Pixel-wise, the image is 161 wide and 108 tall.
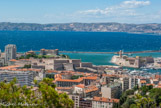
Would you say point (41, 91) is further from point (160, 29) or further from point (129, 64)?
point (160, 29)

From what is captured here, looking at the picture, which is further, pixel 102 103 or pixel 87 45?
pixel 87 45

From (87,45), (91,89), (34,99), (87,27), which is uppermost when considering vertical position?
(34,99)

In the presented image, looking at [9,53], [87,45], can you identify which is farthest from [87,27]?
[9,53]

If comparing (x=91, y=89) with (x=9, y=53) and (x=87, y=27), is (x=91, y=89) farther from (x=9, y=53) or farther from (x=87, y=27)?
(x=87, y=27)

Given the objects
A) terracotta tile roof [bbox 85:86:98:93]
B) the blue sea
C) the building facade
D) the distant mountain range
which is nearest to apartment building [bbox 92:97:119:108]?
terracotta tile roof [bbox 85:86:98:93]

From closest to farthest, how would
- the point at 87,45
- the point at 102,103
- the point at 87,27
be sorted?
the point at 102,103
the point at 87,45
the point at 87,27

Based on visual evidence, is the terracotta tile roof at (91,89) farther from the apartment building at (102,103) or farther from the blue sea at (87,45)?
the blue sea at (87,45)

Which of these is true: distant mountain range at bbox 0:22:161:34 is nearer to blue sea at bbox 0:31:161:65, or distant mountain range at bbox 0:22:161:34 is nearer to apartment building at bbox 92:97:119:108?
blue sea at bbox 0:31:161:65

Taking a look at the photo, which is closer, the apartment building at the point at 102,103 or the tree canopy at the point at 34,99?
the tree canopy at the point at 34,99

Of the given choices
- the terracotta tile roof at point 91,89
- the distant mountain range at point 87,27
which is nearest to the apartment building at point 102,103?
the terracotta tile roof at point 91,89
